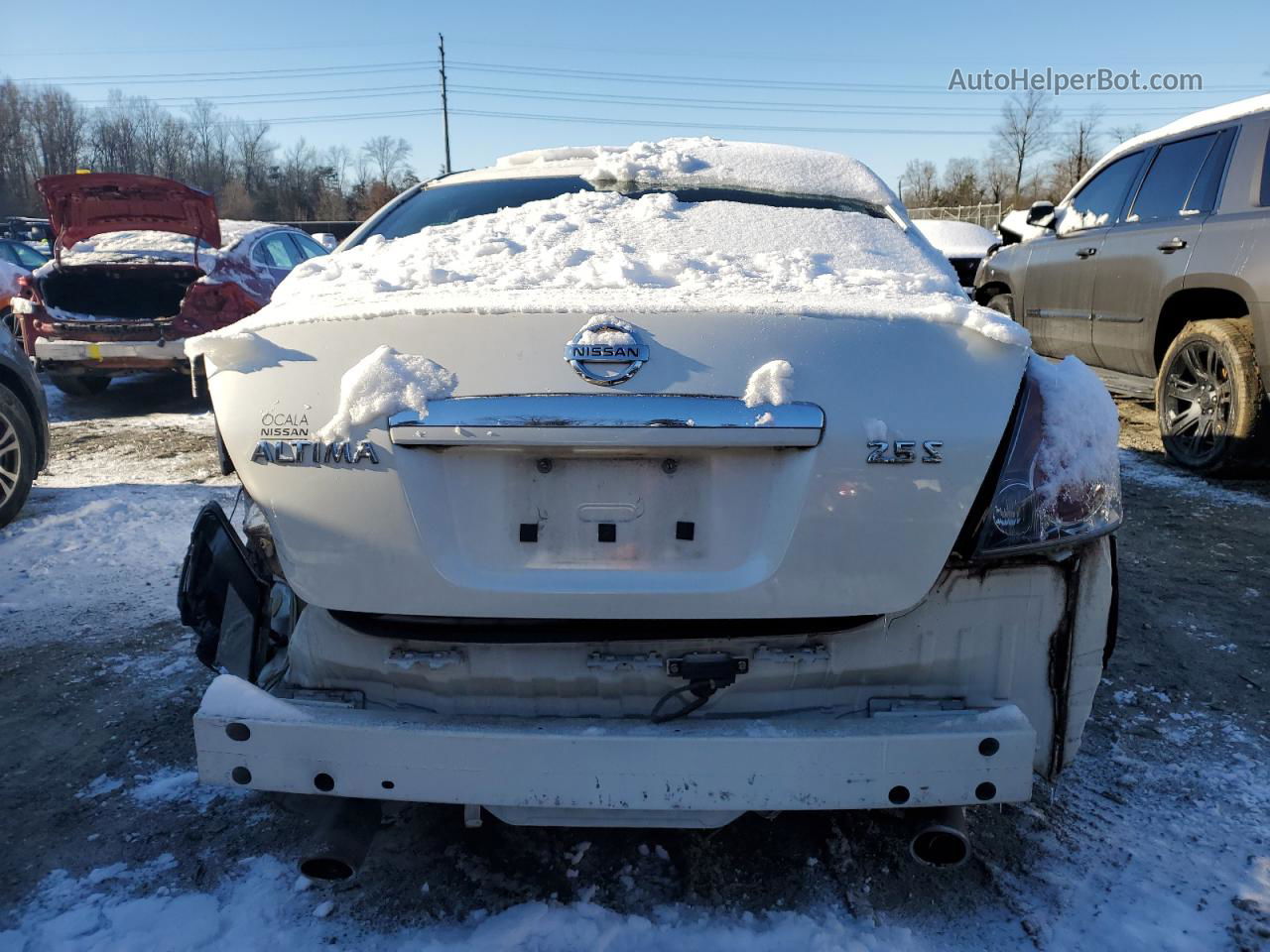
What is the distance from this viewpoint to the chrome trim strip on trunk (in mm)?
1668

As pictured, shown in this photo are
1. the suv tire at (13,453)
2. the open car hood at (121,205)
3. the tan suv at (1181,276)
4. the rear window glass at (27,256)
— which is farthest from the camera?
the rear window glass at (27,256)

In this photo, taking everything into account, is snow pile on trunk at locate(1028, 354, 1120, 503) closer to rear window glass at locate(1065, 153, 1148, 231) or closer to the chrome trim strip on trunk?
the chrome trim strip on trunk

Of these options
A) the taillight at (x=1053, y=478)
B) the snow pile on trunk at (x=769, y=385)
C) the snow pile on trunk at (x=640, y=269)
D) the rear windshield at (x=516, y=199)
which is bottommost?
the taillight at (x=1053, y=478)

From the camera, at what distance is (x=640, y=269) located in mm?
2084

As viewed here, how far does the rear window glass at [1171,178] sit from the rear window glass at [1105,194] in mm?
219

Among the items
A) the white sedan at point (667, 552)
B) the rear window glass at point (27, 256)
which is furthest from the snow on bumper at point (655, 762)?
the rear window glass at point (27, 256)

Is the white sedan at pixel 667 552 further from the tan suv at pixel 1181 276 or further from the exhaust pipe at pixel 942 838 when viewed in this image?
the tan suv at pixel 1181 276

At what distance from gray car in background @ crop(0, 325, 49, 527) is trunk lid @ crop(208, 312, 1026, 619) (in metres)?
3.88

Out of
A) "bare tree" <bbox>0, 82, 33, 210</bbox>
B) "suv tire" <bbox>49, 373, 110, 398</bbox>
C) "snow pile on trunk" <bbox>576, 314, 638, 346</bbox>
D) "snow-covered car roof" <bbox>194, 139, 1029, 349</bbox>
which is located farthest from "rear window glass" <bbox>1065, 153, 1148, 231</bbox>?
"bare tree" <bbox>0, 82, 33, 210</bbox>

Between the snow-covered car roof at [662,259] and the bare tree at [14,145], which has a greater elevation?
the bare tree at [14,145]

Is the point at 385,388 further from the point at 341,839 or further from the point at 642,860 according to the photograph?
the point at 642,860

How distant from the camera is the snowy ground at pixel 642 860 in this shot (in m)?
1.92

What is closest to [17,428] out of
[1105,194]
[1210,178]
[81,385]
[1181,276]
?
[81,385]

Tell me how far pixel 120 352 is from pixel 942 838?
7608mm
